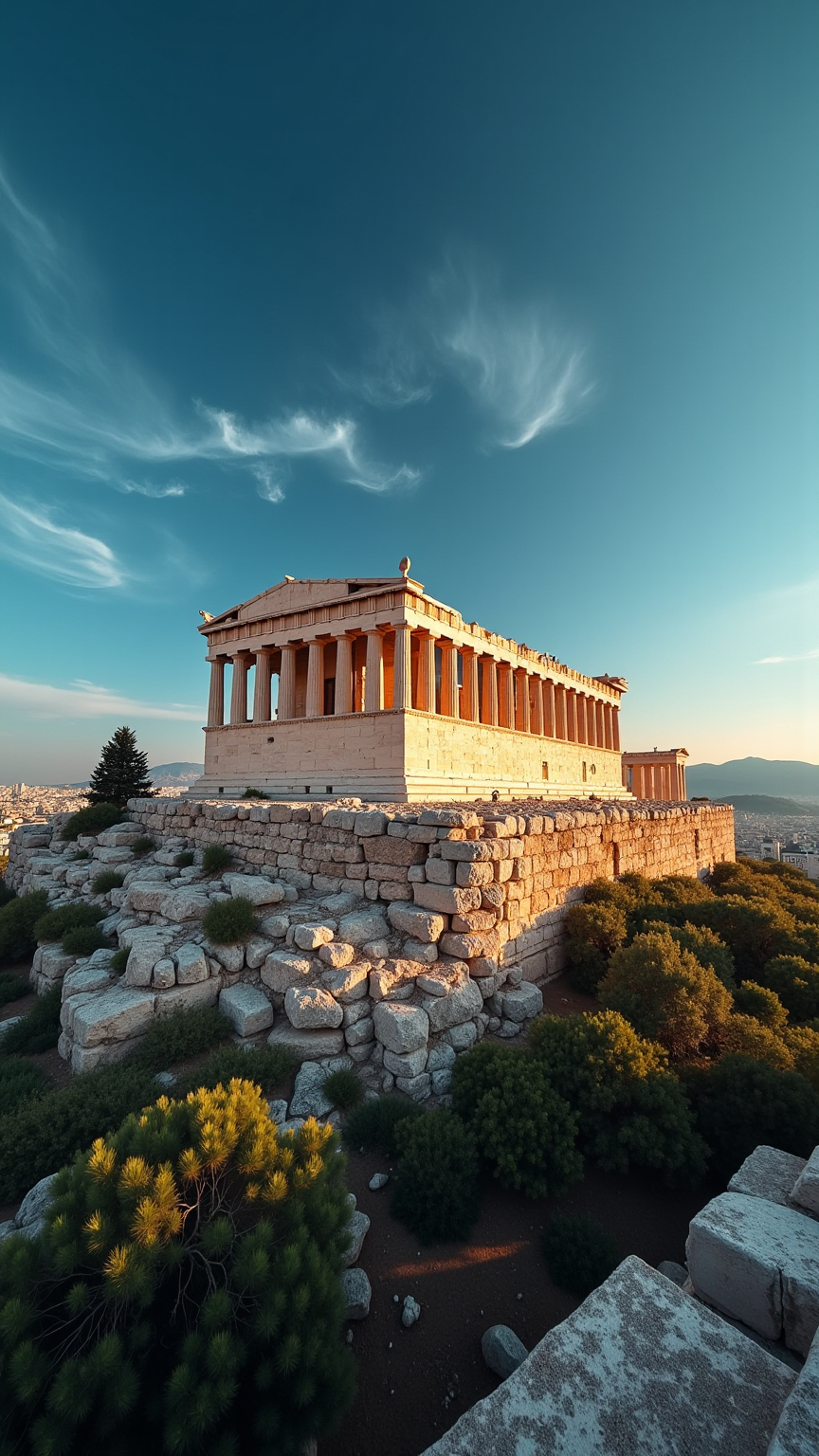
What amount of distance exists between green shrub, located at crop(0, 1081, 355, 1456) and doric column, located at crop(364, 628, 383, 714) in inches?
568

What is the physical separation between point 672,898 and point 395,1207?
944 centimetres

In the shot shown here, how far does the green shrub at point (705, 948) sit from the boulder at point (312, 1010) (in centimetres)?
476

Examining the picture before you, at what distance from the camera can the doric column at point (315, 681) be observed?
18.8m

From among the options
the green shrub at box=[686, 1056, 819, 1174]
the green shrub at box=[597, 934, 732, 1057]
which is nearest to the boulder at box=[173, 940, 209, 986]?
the green shrub at box=[597, 934, 732, 1057]

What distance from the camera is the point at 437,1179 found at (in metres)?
4.34

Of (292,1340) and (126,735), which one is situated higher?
(126,735)

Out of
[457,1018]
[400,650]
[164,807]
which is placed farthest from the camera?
[400,650]

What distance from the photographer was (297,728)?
18938 mm

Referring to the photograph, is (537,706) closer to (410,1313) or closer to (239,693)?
(239,693)

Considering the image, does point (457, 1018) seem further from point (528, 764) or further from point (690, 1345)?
point (528, 764)

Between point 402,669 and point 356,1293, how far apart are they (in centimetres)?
1423

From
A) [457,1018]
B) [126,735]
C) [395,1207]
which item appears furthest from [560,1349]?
[126,735]

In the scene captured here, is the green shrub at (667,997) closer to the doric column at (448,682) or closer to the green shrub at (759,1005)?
the green shrub at (759,1005)

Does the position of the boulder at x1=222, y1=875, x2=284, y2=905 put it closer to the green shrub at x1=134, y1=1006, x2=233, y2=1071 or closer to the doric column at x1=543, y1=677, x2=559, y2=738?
the green shrub at x1=134, y1=1006, x2=233, y2=1071
